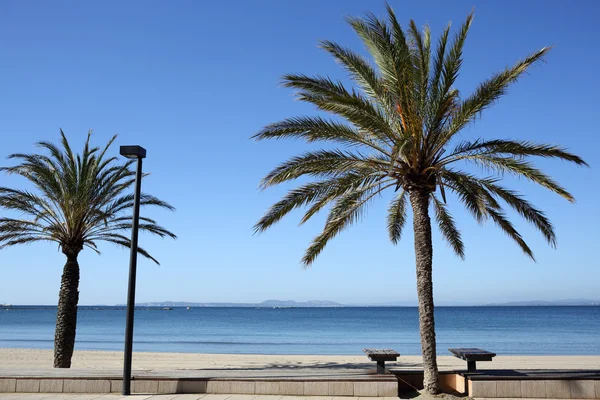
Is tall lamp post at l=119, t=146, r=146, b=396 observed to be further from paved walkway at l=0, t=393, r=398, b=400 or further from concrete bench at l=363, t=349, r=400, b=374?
concrete bench at l=363, t=349, r=400, b=374

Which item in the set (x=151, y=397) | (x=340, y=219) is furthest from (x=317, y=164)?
(x=151, y=397)

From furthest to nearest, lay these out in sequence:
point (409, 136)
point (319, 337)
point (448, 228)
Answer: point (319, 337) < point (448, 228) < point (409, 136)

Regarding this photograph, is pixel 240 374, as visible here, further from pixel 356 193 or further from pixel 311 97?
pixel 311 97

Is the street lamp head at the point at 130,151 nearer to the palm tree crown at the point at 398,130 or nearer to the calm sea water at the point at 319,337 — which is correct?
the palm tree crown at the point at 398,130

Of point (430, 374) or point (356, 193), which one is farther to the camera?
point (356, 193)

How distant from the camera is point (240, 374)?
11039 mm

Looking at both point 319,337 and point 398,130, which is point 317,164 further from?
point 319,337

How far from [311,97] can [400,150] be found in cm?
302

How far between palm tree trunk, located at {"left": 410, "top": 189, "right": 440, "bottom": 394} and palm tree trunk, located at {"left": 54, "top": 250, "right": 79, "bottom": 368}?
34.5 feet

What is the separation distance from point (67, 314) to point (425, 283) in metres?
10.9

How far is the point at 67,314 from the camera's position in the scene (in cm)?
1525

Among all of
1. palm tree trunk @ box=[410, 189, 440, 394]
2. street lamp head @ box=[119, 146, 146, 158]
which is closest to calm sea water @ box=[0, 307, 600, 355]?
palm tree trunk @ box=[410, 189, 440, 394]

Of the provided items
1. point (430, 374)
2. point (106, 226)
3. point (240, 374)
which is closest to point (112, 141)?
point (106, 226)

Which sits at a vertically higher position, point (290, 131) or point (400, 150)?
point (290, 131)
